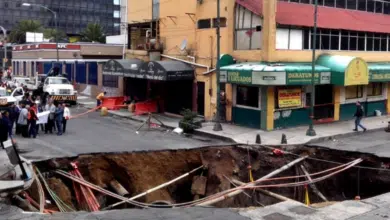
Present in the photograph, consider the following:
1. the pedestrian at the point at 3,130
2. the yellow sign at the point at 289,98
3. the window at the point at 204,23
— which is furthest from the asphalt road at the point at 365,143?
the pedestrian at the point at 3,130

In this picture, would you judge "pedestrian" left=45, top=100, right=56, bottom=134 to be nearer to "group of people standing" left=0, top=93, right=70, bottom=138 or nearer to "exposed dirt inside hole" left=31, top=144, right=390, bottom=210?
"group of people standing" left=0, top=93, right=70, bottom=138

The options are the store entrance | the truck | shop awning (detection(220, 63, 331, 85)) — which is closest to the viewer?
shop awning (detection(220, 63, 331, 85))

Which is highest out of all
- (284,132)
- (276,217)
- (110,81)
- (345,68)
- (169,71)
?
(345,68)

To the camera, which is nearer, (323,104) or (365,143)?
(365,143)

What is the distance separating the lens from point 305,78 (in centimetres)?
2359

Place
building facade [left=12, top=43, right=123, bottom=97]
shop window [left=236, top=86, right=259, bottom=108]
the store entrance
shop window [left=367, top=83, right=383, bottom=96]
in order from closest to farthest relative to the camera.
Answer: shop window [left=236, top=86, right=259, bottom=108], the store entrance, shop window [left=367, top=83, right=383, bottom=96], building facade [left=12, top=43, right=123, bottom=97]

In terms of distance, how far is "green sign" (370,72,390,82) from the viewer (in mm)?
27666

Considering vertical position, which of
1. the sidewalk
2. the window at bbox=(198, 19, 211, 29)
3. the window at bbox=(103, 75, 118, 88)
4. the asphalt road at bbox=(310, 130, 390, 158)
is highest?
the window at bbox=(198, 19, 211, 29)

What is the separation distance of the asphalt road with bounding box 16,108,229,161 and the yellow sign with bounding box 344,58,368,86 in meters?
8.35

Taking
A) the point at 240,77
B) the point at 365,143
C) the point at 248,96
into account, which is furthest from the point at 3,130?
the point at 365,143

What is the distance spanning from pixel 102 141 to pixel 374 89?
18.5 m

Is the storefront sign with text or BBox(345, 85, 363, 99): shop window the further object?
BBox(345, 85, 363, 99): shop window

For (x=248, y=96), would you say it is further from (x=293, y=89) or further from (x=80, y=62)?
(x=80, y=62)

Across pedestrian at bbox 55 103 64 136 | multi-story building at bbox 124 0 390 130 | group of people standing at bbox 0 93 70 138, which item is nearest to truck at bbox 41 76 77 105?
multi-story building at bbox 124 0 390 130
